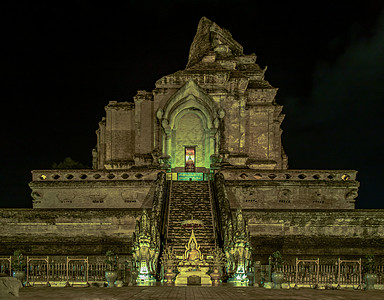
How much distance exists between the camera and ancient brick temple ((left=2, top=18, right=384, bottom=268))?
86.6 feet

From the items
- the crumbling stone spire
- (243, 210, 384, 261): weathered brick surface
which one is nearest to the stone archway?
the crumbling stone spire

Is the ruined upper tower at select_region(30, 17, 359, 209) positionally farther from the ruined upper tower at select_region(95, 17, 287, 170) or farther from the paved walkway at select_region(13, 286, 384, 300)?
the paved walkway at select_region(13, 286, 384, 300)

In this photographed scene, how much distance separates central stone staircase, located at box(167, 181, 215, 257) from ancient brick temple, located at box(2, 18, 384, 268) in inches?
2.1

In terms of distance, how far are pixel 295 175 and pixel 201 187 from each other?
18.1ft

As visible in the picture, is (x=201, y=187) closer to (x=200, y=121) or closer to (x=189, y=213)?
(x=189, y=213)

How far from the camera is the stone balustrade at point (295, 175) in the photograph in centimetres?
3000

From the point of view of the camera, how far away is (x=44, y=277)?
20.8m

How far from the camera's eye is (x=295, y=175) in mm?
30047

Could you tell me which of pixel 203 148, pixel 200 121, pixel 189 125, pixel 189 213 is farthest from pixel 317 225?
pixel 189 125

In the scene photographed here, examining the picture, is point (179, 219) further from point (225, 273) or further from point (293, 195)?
point (293, 195)

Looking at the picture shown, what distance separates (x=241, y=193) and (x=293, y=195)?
2.96 metres

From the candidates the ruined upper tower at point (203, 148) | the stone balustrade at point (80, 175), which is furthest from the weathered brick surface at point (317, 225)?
the stone balustrade at point (80, 175)

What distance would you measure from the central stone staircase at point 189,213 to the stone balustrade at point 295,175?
8.43 ft

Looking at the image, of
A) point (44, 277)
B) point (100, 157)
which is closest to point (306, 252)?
point (44, 277)
